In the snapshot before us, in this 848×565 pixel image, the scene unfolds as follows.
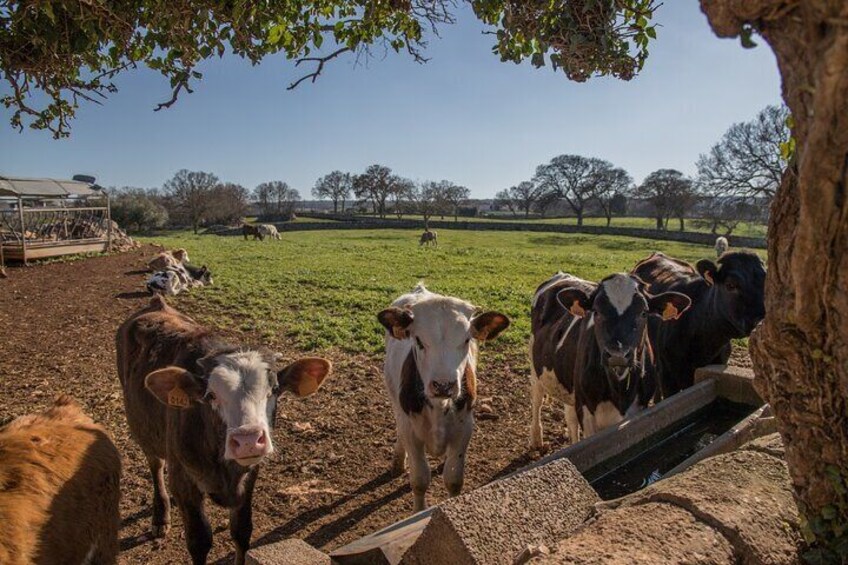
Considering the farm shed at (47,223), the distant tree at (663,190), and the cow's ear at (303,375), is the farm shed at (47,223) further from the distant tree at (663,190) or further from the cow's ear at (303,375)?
the distant tree at (663,190)

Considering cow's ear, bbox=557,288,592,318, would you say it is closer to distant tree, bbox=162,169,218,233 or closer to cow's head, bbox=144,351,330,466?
cow's head, bbox=144,351,330,466

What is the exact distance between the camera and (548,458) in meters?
3.19

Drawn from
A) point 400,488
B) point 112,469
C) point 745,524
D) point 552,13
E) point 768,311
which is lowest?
point 400,488

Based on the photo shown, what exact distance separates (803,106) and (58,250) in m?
23.2

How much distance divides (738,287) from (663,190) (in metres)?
54.1

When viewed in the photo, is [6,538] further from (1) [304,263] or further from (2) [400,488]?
(1) [304,263]

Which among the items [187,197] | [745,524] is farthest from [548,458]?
[187,197]

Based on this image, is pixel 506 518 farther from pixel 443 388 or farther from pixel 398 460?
Answer: pixel 398 460

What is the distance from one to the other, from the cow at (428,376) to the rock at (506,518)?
1.48 metres

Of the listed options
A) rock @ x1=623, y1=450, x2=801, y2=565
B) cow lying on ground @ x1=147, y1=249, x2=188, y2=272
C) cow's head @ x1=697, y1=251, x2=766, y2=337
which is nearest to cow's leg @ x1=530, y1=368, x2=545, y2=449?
cow's head @ x1=697, y1=251, x2=766, y2=337

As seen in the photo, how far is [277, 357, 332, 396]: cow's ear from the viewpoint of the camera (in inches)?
142

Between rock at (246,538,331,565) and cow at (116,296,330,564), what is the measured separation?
486 mm

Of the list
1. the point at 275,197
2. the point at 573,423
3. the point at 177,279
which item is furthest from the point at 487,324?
the point at 275,197

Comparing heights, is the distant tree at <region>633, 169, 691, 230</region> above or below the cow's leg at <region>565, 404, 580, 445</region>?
above
